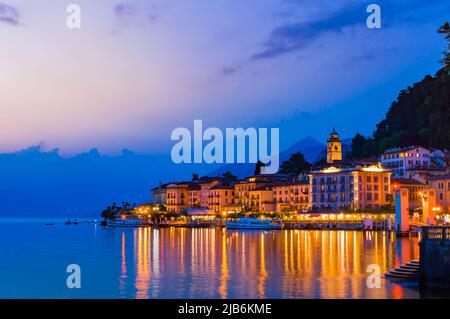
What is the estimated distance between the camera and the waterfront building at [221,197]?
191 meters

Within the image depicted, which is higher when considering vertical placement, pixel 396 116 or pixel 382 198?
pixel 396 116

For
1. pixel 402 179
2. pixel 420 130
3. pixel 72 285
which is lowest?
pixel 72 285

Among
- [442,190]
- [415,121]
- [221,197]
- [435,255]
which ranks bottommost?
[435,255]

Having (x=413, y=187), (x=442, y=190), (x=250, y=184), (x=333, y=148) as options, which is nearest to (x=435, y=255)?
(x=442, y=190)

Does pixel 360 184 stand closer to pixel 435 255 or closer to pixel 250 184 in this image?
pixel 250 184

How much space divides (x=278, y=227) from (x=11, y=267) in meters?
95.3

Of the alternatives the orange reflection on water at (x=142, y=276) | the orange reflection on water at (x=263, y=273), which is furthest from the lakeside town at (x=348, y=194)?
the orange reflection on water at (x=142, y=276)

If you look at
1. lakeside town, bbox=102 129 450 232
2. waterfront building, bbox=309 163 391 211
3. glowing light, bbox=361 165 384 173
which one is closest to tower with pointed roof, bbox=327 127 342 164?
lakeside town, bbox=102 129 450 232

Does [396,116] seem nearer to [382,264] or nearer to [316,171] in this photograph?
[316,171]

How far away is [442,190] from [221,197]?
78.0 meters

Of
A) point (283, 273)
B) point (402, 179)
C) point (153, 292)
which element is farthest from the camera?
point (402, 179)

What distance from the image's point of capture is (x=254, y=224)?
495 feet

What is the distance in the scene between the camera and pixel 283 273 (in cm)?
4509
